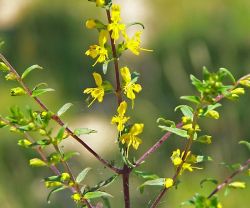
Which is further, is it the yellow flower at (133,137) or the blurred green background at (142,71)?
the blurred green background at (142,71)

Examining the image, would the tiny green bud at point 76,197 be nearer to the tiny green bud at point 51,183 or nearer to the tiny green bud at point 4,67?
the tiny green bud at point 51,183

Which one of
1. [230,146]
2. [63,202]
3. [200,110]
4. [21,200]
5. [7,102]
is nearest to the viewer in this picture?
[200,110]

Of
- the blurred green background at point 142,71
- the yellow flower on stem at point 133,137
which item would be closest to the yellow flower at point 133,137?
the yellow flower on stem at point 133,137

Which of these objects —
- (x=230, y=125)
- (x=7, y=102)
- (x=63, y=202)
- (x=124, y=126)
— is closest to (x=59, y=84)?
(x=7, y=102)

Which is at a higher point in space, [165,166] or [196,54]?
[196,54]

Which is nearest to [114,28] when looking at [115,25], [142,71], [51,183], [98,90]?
[115,25]

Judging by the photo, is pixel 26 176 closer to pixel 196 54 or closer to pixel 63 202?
pixel 63 202

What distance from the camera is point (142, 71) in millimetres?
4035

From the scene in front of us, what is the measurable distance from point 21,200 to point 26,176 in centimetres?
14

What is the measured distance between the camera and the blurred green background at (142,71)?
2.77 m

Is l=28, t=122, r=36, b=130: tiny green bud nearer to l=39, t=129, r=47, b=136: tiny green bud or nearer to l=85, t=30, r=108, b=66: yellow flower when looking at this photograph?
l=39, t=129, r=47, b=136: tiny green bud

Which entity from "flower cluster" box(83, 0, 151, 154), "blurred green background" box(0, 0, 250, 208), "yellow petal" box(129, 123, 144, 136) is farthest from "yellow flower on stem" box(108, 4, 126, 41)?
"blurred green background" box(0, 0, 250, 208)

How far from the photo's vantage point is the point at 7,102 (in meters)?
3.96

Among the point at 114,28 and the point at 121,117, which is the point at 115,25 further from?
the point at 121,117
